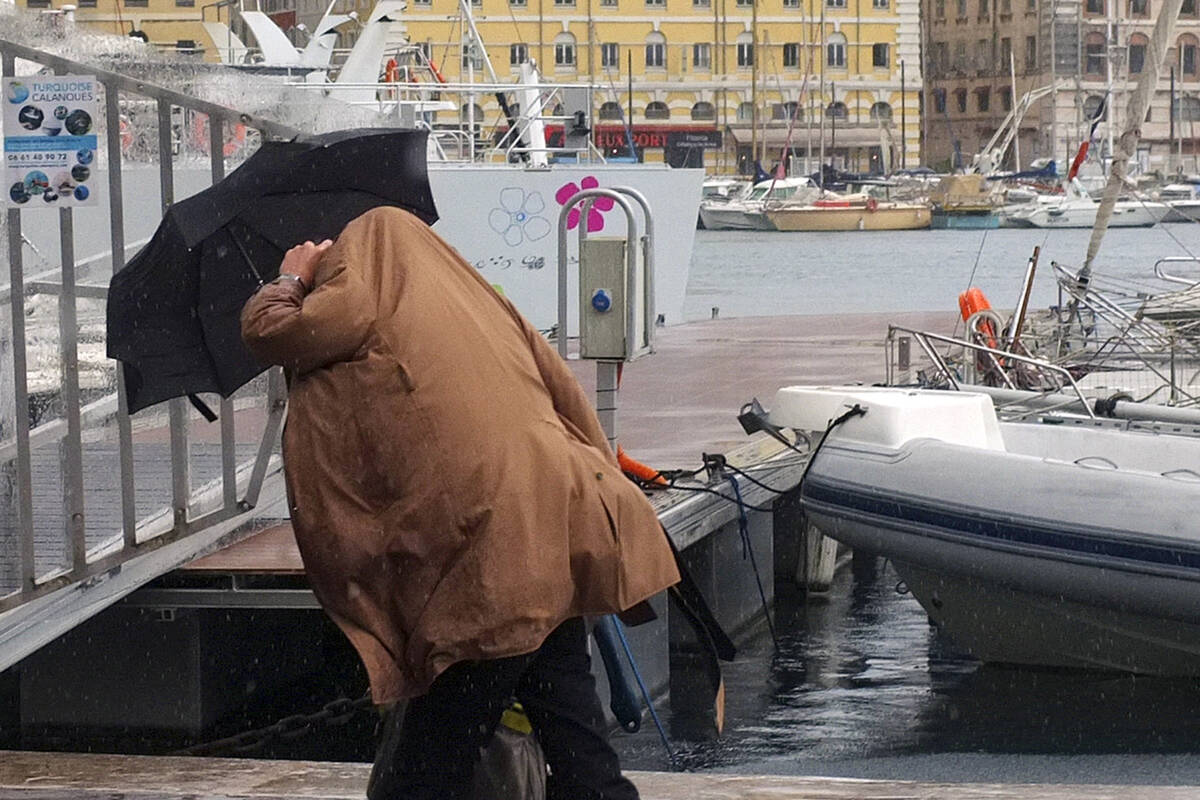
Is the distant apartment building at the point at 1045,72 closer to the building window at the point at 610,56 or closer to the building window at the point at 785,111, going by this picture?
the building window at the point at 785,111

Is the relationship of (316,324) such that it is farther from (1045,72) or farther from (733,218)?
(1045,72)

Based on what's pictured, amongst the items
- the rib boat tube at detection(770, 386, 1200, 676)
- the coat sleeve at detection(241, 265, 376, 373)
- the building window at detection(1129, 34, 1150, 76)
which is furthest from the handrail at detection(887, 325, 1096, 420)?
the building window at detection(1129, 34, 1150, 76)

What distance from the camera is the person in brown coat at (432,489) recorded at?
3420 millimetres

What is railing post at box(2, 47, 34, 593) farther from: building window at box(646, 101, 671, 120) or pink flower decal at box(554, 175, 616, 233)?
building window at box(646, 101, 671, 120)

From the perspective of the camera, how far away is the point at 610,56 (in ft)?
270

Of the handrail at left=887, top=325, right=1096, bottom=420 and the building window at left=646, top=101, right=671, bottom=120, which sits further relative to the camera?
the building window at left=646, top=101, right=671, bottom=120

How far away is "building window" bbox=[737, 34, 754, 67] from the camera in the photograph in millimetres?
84975

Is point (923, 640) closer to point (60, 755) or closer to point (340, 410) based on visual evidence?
point (60, 755)

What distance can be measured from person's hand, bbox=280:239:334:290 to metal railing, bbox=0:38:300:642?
1.78 meters

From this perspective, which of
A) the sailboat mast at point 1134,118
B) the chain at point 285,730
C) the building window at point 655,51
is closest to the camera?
the chain at point 285,730

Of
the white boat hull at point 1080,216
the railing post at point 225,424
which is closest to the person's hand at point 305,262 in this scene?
the railing post at point 225,424

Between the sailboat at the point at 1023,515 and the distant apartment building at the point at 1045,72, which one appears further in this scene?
the distant apartment building at the point at 1045,72

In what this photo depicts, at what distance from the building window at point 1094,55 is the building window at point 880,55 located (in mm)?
17813

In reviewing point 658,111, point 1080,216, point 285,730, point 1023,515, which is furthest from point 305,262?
point 658,111
